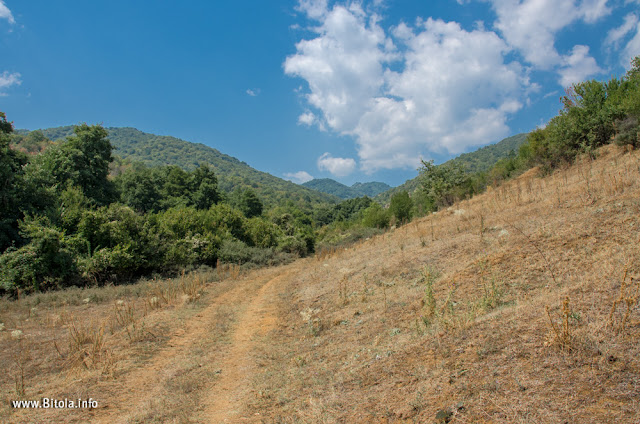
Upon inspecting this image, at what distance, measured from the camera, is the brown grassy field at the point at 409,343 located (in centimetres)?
337

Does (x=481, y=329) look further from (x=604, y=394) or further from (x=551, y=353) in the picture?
(x=604, y=394)

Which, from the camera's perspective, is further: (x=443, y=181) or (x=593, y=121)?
(x=443, y=181)

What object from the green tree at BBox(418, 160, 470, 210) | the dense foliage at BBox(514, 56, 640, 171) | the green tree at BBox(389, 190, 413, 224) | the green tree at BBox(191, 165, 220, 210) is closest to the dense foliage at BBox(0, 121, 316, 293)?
the green tree at BBox(418, 160, 470, 210)

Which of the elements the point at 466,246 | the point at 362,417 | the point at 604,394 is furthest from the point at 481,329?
the point at 466,246

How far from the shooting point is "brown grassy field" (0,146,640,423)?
3.37 meters

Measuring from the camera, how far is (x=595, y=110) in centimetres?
2125

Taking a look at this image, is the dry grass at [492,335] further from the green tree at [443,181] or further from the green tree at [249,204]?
the green tree at [249,204]

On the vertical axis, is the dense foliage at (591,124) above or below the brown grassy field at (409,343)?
above

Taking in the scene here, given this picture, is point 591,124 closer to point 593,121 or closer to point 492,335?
point 593,121

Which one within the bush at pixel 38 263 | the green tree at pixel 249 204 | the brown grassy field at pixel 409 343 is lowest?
the brown grassy field at pixel 409 343

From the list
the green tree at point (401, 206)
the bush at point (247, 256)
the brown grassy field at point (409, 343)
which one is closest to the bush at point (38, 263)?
the brown grassy field at point (409, 343)

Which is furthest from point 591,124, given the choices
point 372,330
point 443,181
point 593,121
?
point 372,330

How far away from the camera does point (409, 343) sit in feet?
16.9

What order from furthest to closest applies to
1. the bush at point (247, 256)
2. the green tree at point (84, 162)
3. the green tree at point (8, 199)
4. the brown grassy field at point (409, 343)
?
the green tree at point (84, 162) < the bush at point (247, 256) < the green tree at point (8, 199) < the brown grassy field at point (409, 343)
